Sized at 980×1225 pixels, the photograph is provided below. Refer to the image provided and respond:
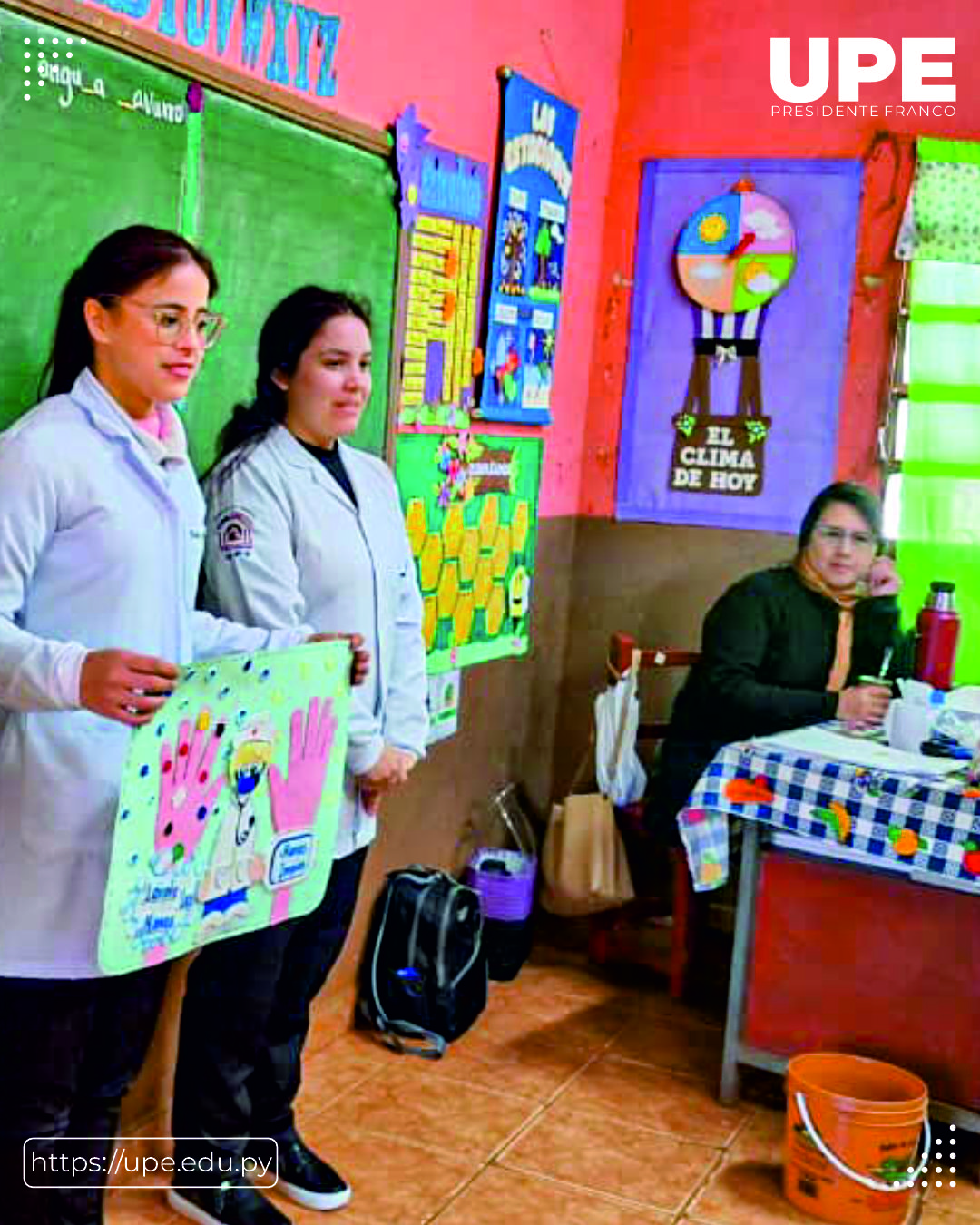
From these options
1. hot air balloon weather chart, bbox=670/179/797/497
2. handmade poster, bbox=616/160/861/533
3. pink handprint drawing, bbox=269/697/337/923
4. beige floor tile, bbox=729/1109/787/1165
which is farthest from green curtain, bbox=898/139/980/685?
pink handprint drawing, bbox=269/697/337/923

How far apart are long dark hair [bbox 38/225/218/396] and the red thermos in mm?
2156

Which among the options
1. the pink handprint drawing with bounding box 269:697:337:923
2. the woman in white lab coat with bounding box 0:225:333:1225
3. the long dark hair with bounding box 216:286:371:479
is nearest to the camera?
the woman in white lab coat with bounding box 0:225:333:1225

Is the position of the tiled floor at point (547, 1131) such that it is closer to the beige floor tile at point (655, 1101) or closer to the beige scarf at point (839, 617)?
the beige floor tile at point (655, 1101)

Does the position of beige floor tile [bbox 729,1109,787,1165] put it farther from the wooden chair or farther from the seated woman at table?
the seated woman at table

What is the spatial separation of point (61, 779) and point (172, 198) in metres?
1.02

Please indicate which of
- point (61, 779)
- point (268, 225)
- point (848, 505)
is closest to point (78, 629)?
point (61, 779)

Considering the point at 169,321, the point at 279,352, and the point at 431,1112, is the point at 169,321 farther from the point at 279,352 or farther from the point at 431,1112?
the point at 431,1112

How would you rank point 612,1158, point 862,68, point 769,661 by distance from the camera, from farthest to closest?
point 862,68 → point 769,661 → point 612,1158

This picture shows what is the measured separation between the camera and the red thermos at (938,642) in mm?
3680

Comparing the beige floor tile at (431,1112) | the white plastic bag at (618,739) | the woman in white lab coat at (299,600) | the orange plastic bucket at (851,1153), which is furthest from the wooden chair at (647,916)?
the woman in white lab coat at (299,600)

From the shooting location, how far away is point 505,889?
3965 mm

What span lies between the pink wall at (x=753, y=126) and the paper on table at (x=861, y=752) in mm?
989

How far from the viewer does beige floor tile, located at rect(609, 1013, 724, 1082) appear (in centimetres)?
357

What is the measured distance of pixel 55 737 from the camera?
2066mm
